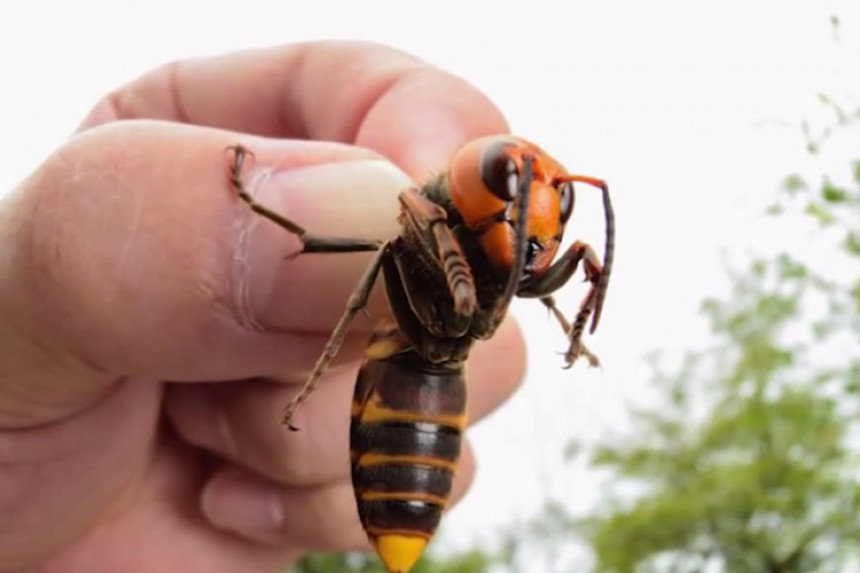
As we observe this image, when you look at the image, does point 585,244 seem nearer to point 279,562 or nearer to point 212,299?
point 212,299

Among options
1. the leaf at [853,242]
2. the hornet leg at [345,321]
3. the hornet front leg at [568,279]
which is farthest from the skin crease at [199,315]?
the leaf at [853,242]

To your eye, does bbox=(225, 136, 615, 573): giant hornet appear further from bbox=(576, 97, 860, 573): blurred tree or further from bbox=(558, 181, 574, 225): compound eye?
bbox=(576, 97, 860, 573): blurred tree

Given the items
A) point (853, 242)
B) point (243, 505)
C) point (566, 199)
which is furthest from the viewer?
point (853, 242)

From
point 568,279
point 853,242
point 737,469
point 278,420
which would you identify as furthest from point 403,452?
point 737,469

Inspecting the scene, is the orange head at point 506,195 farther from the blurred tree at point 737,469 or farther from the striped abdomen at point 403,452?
the blurred tree at point 737,469

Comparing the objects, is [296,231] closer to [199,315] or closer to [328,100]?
[199,315]

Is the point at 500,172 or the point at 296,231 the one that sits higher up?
the point at 500,172

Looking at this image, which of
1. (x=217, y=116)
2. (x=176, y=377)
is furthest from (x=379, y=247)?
(x=217, y=116)
